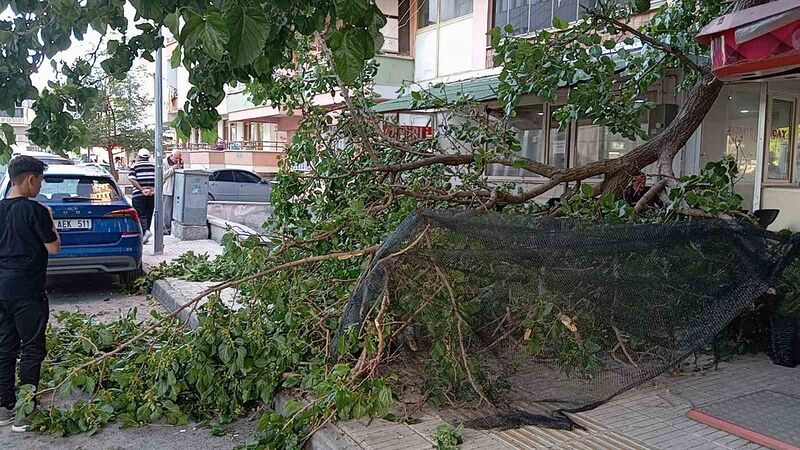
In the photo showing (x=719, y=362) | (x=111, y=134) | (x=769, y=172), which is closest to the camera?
(x=719, y=362)

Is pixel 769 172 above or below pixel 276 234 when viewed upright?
above

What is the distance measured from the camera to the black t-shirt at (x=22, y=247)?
4.63m

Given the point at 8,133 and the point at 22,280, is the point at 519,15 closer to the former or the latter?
the point at 22,280

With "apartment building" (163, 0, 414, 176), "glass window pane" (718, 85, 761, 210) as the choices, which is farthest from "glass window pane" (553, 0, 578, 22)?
"glass window pane" (718, 85, 761, 210)

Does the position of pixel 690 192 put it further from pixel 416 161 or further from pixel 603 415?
pixel 416 161

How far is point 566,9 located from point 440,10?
4278 mm

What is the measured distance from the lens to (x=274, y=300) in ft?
16.8

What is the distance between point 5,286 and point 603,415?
13.9ft

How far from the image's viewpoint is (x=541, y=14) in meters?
12.1

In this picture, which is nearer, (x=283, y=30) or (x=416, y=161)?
(x=283, y=30)

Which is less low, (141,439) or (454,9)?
(454,9)

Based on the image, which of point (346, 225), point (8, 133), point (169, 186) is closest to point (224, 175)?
point (169, 186)

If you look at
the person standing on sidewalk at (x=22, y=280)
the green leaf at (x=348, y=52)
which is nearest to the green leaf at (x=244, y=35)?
the green leaf at (x=348, y=52)

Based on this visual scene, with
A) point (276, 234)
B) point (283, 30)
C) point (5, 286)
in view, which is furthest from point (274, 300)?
point (283, 30)
